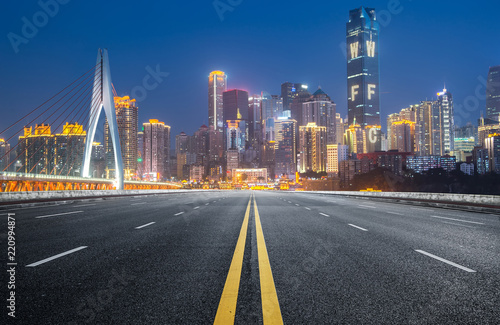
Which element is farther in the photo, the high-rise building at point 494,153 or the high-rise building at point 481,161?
the high-rise building at point 481,161

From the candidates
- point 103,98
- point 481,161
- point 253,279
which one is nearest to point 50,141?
point 103,98

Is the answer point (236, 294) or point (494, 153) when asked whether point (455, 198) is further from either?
point (494, 153)

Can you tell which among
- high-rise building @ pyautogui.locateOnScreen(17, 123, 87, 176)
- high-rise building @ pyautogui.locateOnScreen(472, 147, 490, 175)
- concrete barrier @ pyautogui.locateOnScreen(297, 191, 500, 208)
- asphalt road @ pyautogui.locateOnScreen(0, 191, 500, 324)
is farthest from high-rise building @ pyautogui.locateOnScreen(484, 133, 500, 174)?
asphalt road @ pyautogui.locateOnScreen(0, 191, 500, 324)

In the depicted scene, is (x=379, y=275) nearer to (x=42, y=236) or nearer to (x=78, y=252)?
(x=78, y=252)

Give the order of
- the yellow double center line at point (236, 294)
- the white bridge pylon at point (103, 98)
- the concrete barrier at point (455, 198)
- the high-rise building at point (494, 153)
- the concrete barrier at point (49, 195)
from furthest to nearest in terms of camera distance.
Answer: the high-rise building at point (494, 153)
the white bridge pylon at point (103, 98)
the concrete barrier at point (49, 195)
the concrete barrier at point (455, 198)
the yellow double center line at point (236, 294)

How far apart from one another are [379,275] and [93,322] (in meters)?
3.98

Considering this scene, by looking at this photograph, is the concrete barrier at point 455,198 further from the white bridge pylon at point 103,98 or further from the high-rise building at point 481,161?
the high-rise building at point 481,161

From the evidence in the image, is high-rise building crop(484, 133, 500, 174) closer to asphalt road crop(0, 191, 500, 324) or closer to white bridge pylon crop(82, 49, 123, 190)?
Answer: white bridge pylon crop(82, 49, 123, 190)

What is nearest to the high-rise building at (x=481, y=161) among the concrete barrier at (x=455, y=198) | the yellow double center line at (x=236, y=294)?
the concrete barrier at (x=455, y=198)

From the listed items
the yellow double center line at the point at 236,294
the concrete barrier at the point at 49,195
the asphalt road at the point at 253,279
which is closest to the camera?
the yellow double center line at the point at 236,294

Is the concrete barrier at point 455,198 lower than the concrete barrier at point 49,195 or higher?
lower

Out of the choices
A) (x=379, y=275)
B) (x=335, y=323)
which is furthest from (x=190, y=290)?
(x=379, y=275)

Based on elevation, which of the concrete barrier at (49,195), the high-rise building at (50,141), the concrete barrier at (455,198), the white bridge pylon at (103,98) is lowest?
the concrete barrier at (455,198)

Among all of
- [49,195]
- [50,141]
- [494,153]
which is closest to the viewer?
[49,195]
